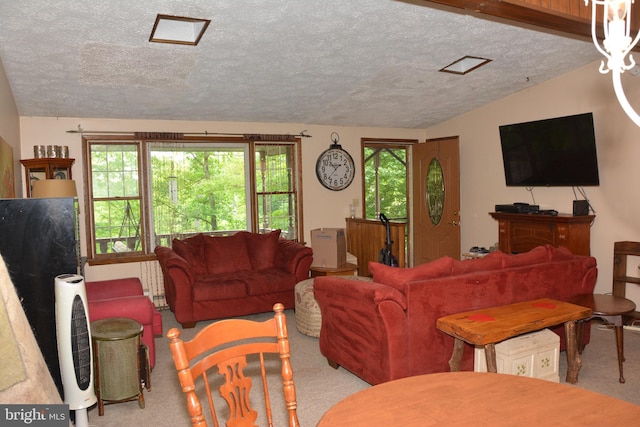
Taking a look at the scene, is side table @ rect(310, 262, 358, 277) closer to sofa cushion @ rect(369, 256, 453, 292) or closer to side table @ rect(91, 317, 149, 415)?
sofa cushion @ rect(369, 256, 453, 292)

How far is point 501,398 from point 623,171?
4.39 m

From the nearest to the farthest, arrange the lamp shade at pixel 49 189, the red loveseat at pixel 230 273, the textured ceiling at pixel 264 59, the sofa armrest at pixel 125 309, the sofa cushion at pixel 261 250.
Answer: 1. the sofa armrest at pixel 125 309
2. the textured ceiling at pixel 264 59
3. the lamp shade at pixel 49 189
4. the red loveseat at pixel 230 273
5. the sofa cushion at pixel 261 250

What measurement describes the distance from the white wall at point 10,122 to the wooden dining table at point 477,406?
3507 millimetres

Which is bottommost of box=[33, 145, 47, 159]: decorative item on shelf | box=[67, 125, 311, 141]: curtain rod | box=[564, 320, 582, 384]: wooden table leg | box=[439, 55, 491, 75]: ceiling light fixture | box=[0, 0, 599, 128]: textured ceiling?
box=[564, 320, 582, 384]: wooden table leg

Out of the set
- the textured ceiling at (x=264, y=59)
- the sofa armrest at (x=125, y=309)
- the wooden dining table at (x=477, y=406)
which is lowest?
the sofa armrest at (x=125, y=309)

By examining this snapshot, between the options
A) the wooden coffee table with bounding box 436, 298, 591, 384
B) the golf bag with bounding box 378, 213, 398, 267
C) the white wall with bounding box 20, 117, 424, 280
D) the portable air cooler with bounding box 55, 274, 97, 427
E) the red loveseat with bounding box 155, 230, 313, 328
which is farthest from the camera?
the golf bag with bounding box 378, 213, 398, 267

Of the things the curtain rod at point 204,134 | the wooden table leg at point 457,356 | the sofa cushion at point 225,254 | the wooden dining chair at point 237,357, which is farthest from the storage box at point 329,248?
the wooden dining chair at point 237,357

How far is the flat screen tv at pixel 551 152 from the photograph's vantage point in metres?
5.14

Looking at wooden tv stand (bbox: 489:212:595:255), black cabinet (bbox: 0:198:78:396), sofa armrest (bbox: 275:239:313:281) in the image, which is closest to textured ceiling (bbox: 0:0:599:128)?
black cabinet (bbox: 0:198:78:396)

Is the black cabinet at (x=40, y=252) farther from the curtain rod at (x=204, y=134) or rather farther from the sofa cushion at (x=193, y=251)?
the curtain rod at (x=204, y=134)

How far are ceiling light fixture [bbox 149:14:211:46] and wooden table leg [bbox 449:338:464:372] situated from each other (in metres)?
2.89

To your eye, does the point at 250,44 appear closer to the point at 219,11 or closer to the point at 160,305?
the point at 219,11

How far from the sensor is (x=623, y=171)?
496 cm

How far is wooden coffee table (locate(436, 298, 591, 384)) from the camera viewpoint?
2783mm
